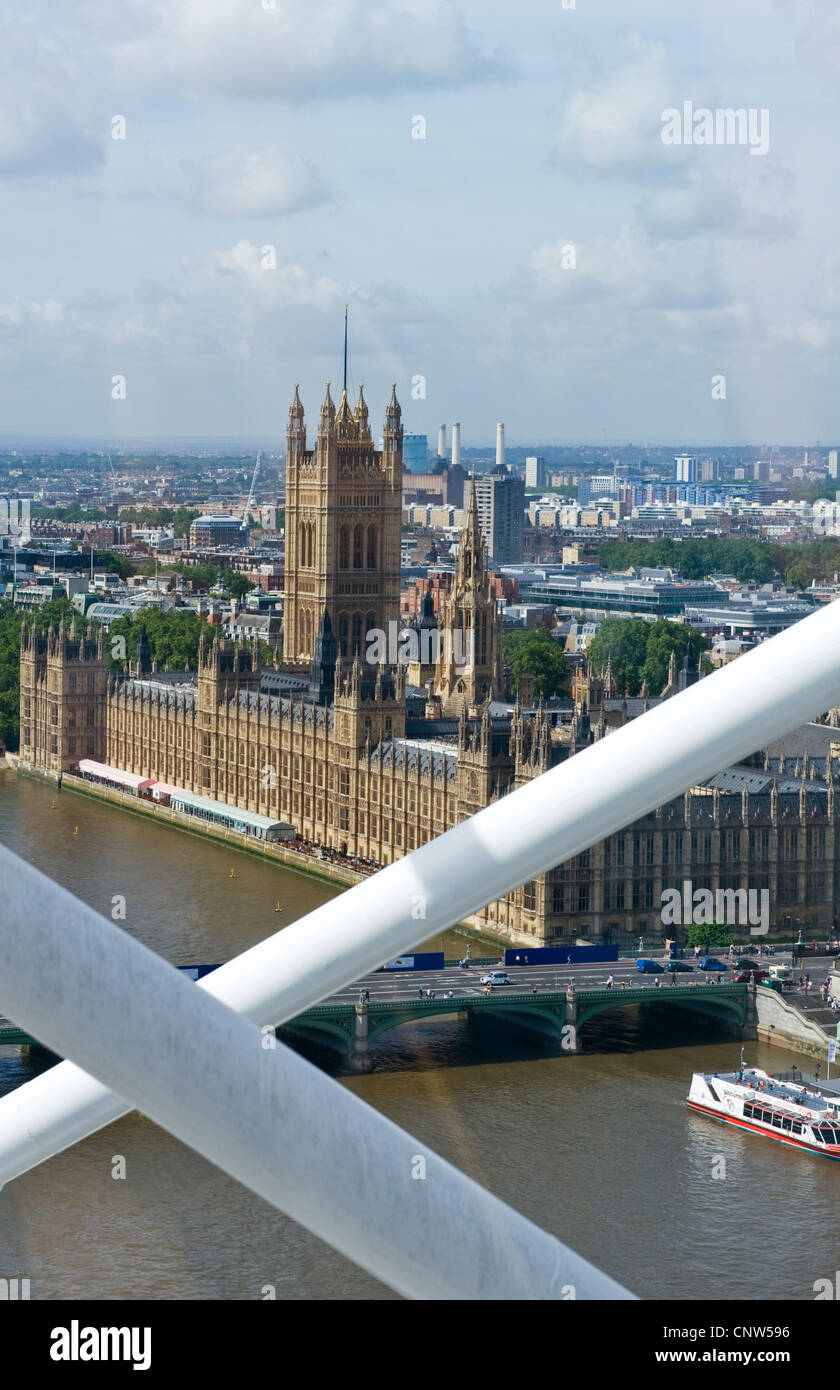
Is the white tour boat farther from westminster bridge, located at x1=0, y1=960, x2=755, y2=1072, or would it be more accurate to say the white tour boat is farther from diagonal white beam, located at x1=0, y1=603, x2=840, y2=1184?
diagonal white beam, located at x1=0, y1=603, x2=840, y2=1184

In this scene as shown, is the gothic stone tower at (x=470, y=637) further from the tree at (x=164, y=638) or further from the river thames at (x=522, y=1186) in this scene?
the river thames at (x=522, y=1186)

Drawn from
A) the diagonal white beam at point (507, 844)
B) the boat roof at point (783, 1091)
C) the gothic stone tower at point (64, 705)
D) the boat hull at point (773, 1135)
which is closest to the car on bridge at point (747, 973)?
the boat roof at point (783, 1091)

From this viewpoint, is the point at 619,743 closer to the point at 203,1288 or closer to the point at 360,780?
the point at 203,1288

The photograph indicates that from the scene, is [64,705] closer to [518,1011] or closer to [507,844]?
[518,1011]

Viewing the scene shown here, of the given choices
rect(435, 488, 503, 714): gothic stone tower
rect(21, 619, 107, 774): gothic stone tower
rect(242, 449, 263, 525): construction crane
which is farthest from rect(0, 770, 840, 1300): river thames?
rect(242, 449, 263, 525): construction crane

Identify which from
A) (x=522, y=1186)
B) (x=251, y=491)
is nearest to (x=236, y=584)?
(x=251, y=491)
